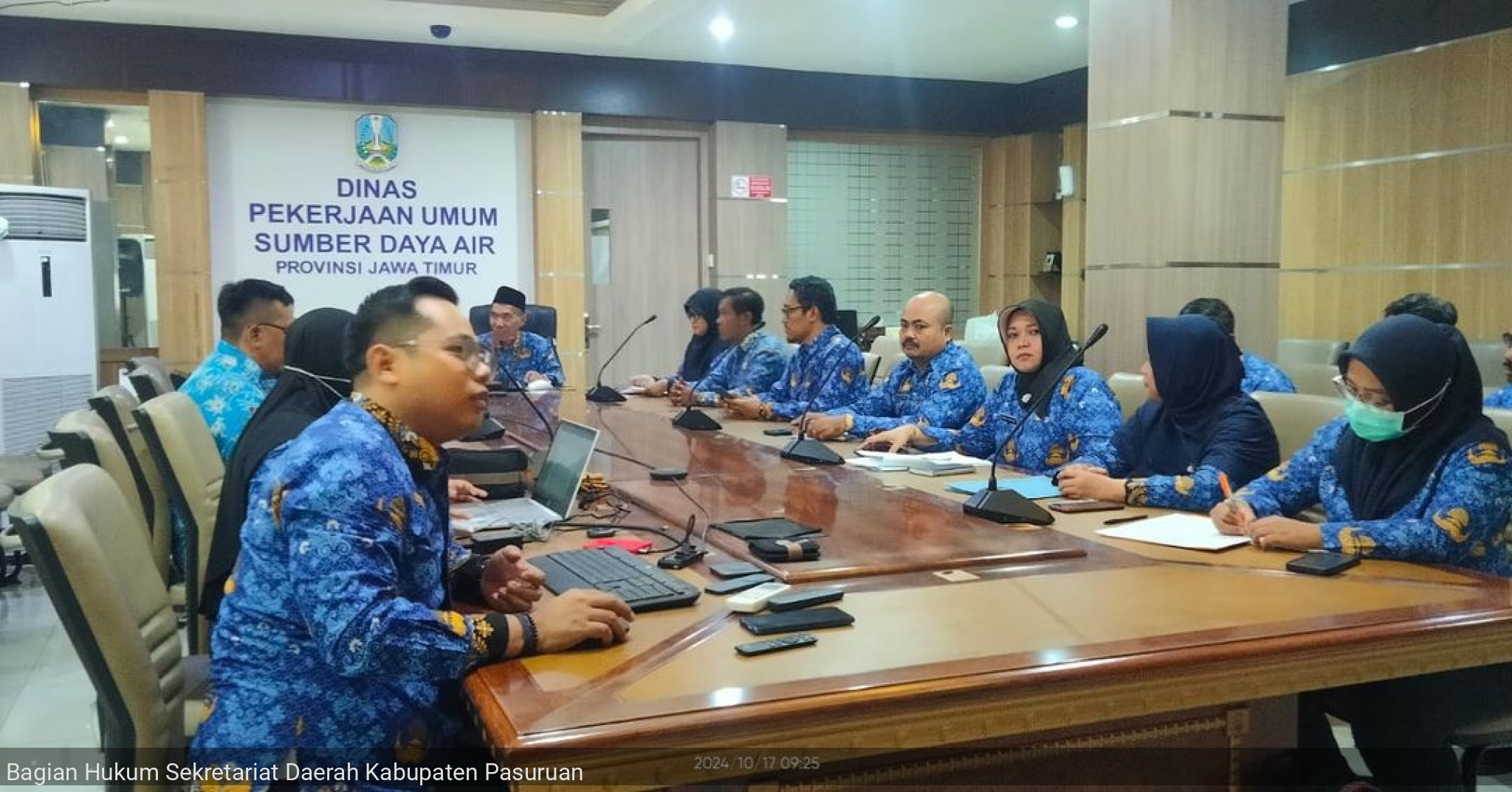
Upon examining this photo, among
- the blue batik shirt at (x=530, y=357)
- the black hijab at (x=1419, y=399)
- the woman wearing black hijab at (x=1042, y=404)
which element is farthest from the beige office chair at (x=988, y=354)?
the black hijab at (x=1419, y=399)

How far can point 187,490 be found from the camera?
2695mm

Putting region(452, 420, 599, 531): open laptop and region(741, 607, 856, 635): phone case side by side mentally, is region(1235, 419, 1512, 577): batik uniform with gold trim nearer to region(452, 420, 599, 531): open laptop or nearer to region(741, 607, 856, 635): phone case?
region(741, 607, 856, 635): phone case

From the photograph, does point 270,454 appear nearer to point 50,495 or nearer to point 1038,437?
point 50,495

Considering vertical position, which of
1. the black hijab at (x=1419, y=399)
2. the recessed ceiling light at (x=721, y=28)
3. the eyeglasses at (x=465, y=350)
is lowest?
the black hijab at (x=1419, y=399)

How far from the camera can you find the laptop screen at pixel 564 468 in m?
2.39

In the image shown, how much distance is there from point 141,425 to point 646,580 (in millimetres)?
1542

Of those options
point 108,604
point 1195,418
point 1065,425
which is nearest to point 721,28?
point 1065,425

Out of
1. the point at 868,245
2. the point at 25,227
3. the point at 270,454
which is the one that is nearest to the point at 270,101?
the point at 25,227

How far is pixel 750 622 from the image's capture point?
5.16 ft

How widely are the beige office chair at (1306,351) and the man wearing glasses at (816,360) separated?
8.51 ft

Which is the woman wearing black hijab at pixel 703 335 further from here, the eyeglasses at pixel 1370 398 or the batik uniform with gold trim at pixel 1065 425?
the eyeglasses at pixel 1370 398

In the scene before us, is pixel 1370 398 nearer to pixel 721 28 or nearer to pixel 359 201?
pixel 721 28

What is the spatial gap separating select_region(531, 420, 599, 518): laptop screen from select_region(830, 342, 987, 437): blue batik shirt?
151 centimetres

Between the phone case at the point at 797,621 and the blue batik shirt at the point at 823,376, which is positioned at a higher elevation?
the blue batik shirt at the point at 823,376
